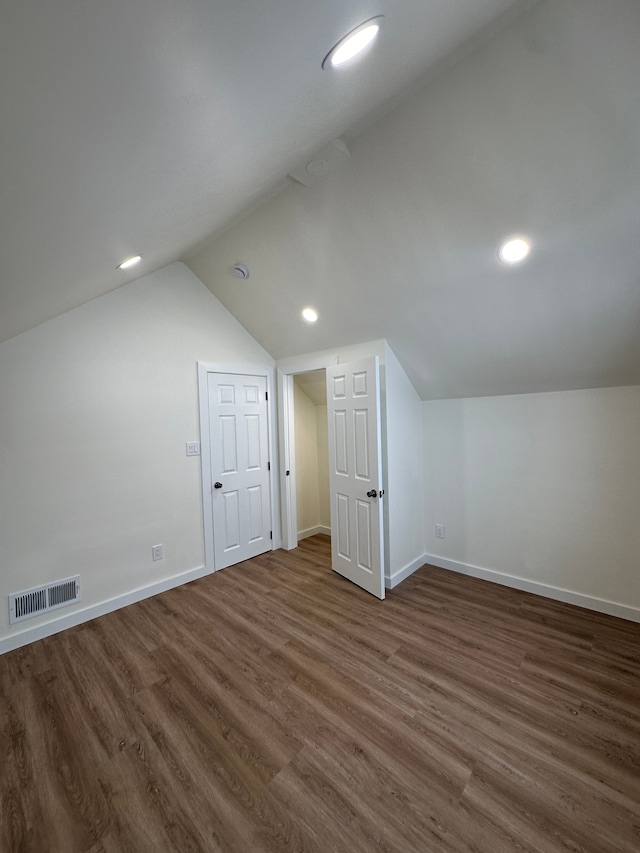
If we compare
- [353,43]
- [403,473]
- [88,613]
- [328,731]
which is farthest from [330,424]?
[353,43]

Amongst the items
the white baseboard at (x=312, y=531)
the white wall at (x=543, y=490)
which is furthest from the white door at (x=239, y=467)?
the white wall at (x=543, y=490)

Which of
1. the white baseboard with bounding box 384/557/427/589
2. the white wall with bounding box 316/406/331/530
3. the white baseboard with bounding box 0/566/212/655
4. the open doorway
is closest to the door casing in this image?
the open doorway

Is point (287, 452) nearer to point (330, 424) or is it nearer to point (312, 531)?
point (330, 424)

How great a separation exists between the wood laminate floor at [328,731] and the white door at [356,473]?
429 mm

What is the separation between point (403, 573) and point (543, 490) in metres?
1.39

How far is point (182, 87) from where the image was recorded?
31.3 inches

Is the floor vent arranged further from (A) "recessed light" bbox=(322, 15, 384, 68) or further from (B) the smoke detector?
(A) "recessed light" bbox=(322, 15, 384, 68)

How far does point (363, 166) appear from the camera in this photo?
6.34 feet

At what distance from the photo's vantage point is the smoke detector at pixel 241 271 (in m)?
2.96

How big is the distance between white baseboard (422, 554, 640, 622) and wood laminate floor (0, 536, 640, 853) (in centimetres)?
9

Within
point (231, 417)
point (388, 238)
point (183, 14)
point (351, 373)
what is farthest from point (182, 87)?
point (231, 417)

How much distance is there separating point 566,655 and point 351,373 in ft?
8.06

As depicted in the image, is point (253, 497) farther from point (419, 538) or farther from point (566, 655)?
point (566, 655)

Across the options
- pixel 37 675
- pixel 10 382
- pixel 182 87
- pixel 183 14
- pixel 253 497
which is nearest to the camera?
pixel 183 14
